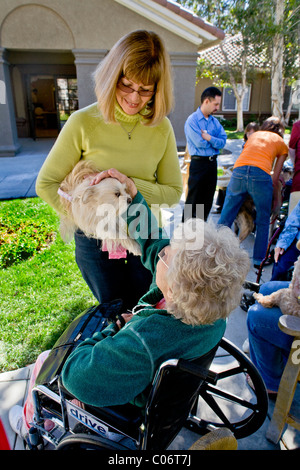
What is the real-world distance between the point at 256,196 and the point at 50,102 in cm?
1466

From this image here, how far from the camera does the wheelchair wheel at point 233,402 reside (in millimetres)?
1677

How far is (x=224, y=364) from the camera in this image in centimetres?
245

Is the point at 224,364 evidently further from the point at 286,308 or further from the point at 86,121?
the point at 86,121

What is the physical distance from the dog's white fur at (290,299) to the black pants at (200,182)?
2499mm

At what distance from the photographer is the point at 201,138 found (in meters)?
4.39

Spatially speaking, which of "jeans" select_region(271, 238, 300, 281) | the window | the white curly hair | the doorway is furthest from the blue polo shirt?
the window

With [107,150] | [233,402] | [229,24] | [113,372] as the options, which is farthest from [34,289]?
[229,24]

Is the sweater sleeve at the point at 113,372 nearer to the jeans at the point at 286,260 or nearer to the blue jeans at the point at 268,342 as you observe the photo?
the blue jeans at the point at 268,342

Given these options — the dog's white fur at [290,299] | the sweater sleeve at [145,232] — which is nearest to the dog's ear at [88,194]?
the sweater sleeve at [145,232]

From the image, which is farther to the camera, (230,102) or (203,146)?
(230,102)

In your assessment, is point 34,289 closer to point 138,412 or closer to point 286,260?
point 138,412

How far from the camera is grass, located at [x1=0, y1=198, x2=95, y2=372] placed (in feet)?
8.76

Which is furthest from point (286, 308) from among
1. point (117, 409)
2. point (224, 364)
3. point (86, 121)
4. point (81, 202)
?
point (86, 121)
